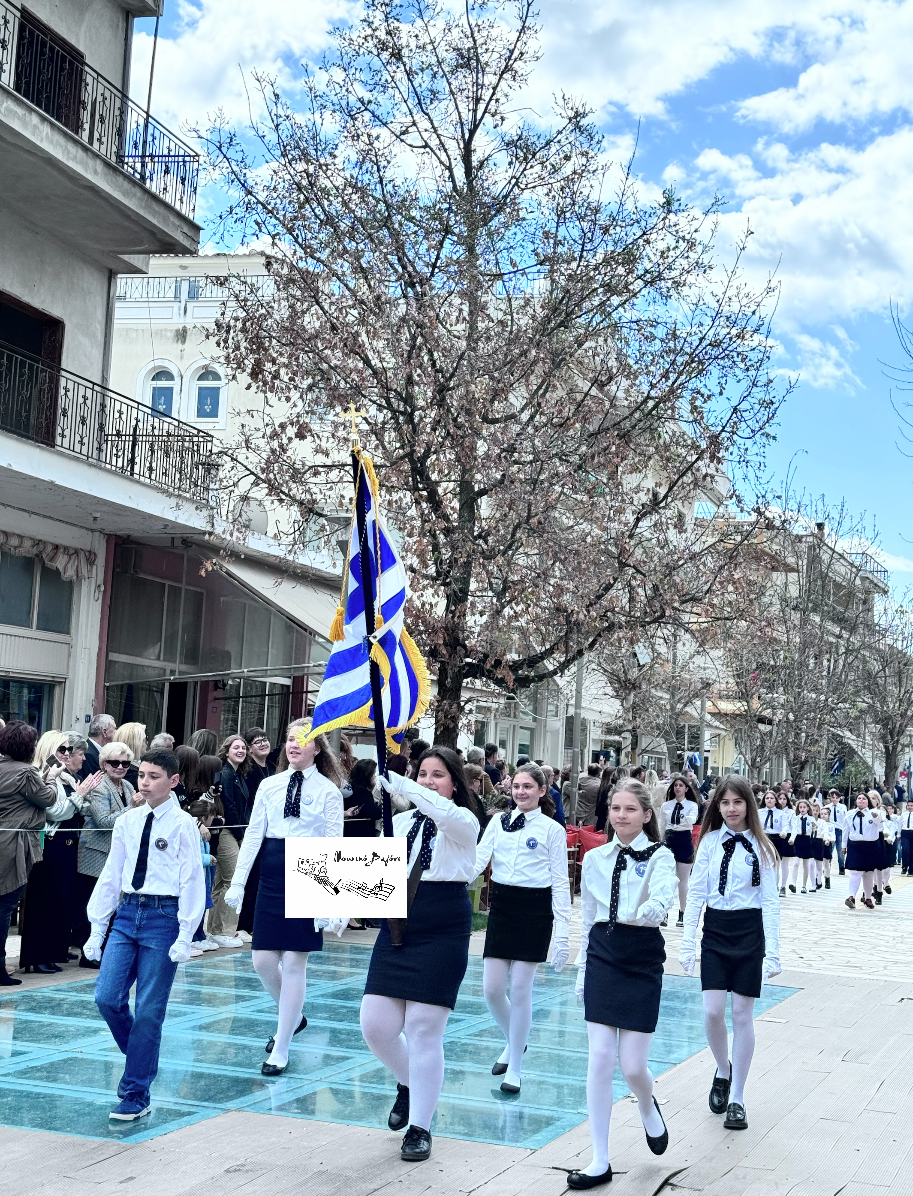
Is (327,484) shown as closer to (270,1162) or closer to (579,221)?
(579,221)

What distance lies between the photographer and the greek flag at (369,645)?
23.8 feet

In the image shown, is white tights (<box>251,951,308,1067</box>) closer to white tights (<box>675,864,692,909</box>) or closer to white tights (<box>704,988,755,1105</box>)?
white tights (<box>704,988,755,1105</box>)

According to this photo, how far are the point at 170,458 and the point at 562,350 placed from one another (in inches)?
242

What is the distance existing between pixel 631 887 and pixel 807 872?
22049mm

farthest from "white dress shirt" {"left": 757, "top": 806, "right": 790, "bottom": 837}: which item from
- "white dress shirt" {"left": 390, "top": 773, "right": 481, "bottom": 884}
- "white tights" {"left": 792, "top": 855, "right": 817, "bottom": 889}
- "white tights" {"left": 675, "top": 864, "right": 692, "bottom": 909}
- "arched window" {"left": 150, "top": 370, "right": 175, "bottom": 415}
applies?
"white dress shirt" {"left": 390, "top": 773, "right": 481, "bottom": 884}

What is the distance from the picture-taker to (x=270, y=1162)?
6496mm

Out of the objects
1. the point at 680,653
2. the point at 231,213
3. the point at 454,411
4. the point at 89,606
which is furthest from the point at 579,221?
the point at 680,653

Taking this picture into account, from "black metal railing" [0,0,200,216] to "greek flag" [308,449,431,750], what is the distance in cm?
1166

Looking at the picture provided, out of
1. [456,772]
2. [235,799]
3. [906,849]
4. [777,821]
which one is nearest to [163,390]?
[777,821]

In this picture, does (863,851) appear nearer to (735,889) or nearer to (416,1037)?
(735,889)

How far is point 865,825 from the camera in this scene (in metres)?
23.8

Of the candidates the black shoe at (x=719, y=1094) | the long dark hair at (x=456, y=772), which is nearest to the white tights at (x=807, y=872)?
the black shoe at (x=719, y=1094)

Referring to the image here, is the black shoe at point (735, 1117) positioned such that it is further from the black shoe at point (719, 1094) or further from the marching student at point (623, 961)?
the marching student at point (623, 961)

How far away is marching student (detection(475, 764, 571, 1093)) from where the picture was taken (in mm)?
8453
